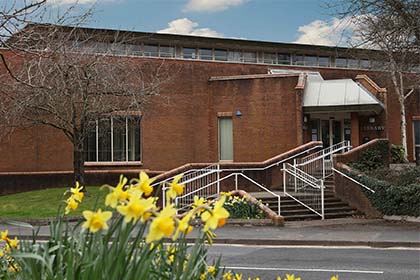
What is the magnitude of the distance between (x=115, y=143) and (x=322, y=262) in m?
19.8

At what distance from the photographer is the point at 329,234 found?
48.6ft

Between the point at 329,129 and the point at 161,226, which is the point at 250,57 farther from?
the point at 161,226

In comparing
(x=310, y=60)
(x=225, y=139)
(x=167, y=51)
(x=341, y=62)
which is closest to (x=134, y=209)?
(x=225, y=139)

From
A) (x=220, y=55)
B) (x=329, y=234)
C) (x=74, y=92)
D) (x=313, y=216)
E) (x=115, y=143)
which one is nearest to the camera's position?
(x=329, y=234)

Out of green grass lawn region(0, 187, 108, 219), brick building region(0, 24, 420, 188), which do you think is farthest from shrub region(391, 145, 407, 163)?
green grass lawn region(0, 187, 108, 219)

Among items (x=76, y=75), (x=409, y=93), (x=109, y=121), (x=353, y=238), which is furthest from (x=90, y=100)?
(x=409, y=93)

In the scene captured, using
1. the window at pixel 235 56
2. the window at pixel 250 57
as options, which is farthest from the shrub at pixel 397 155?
the window at pixel 235 56

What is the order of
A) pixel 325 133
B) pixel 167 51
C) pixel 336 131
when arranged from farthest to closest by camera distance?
pixel 167 51 < pixel 336 131 < pixel 325 133

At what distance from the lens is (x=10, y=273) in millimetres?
3803

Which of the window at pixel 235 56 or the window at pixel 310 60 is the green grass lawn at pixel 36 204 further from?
the window at pixel 310 60

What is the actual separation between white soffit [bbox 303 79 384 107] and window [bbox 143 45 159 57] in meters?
10.5

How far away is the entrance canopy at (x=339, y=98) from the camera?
88.1 feet

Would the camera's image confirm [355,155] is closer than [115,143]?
Yes

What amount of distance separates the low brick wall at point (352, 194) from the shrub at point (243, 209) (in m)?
3.90
